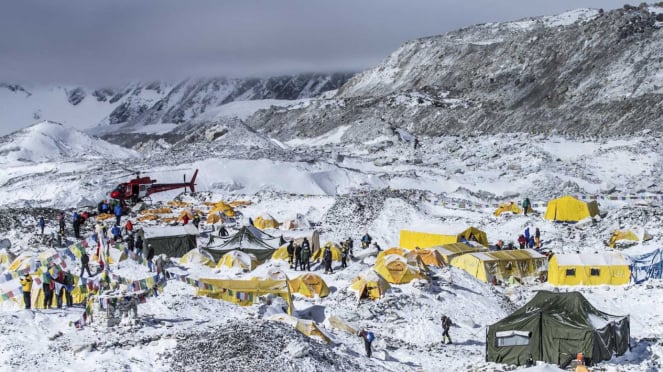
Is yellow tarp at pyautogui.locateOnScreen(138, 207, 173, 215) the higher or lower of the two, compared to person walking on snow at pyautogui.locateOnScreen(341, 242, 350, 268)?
higher

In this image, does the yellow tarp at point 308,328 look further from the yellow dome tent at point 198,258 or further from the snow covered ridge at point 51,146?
the snow covered ridge at point 51,146

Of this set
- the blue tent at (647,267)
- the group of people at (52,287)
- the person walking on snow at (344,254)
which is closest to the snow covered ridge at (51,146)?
the person walking on snow at (344,254)

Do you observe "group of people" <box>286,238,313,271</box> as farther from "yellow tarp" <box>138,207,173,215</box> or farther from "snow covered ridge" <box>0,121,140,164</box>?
"snow covered ridge" <box>0,121,140,164</box>

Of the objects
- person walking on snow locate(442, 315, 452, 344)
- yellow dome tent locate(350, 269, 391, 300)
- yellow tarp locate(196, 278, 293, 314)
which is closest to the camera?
person walking on snow locate(442, 315, 452, 344)

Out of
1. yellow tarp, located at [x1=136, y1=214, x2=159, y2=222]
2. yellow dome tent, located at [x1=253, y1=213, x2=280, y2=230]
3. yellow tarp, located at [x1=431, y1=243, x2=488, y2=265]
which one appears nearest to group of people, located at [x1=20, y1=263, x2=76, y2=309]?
yellow tarp, located at [x1=431, y1=243, x2=488, y2=265]

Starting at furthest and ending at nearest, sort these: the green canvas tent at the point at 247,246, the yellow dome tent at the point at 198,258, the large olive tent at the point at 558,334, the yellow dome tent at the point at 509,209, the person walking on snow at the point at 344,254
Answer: the yellow dome tent at the point at 509,209
the green canvas tent at the point at 247,246
the yellow dome tent at the point at 198,258
the person walking on snow at the point at 344,254
the large olive tent at the point at 558,334

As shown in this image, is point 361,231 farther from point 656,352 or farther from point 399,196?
point 656,352
